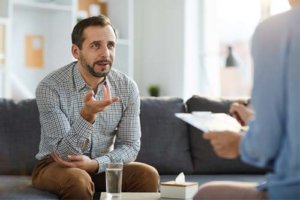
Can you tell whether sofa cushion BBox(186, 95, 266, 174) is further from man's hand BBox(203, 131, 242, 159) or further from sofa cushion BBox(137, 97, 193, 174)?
man's hand BBox(203, 131, 242, 159)

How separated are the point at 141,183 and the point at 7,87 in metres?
2.38

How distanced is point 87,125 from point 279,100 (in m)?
1.32

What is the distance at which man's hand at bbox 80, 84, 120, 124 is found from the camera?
2461 mm

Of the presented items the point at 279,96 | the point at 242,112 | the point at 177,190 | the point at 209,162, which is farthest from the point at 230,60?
the point at 279,96

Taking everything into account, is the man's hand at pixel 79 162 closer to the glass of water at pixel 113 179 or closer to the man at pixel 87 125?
the man at pixel 87 125

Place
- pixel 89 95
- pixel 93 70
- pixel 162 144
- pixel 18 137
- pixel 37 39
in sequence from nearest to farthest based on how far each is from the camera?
pixel 89 95 → pixel 93 70 → pixel 18 137 → pixel 162 144 → pixel 37 39

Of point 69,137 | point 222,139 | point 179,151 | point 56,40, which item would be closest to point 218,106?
point 179,151

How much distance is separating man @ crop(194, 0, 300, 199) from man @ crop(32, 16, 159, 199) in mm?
1171

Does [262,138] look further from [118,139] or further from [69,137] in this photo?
[118,139]

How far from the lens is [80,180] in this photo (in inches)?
101

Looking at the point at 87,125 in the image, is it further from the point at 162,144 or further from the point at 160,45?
the point at 160,45

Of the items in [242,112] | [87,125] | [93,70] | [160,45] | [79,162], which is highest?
[160,45]

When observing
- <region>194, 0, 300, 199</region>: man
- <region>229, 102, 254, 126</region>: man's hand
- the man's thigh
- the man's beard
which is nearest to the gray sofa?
the man's thigh

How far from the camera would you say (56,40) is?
538 centimetres
